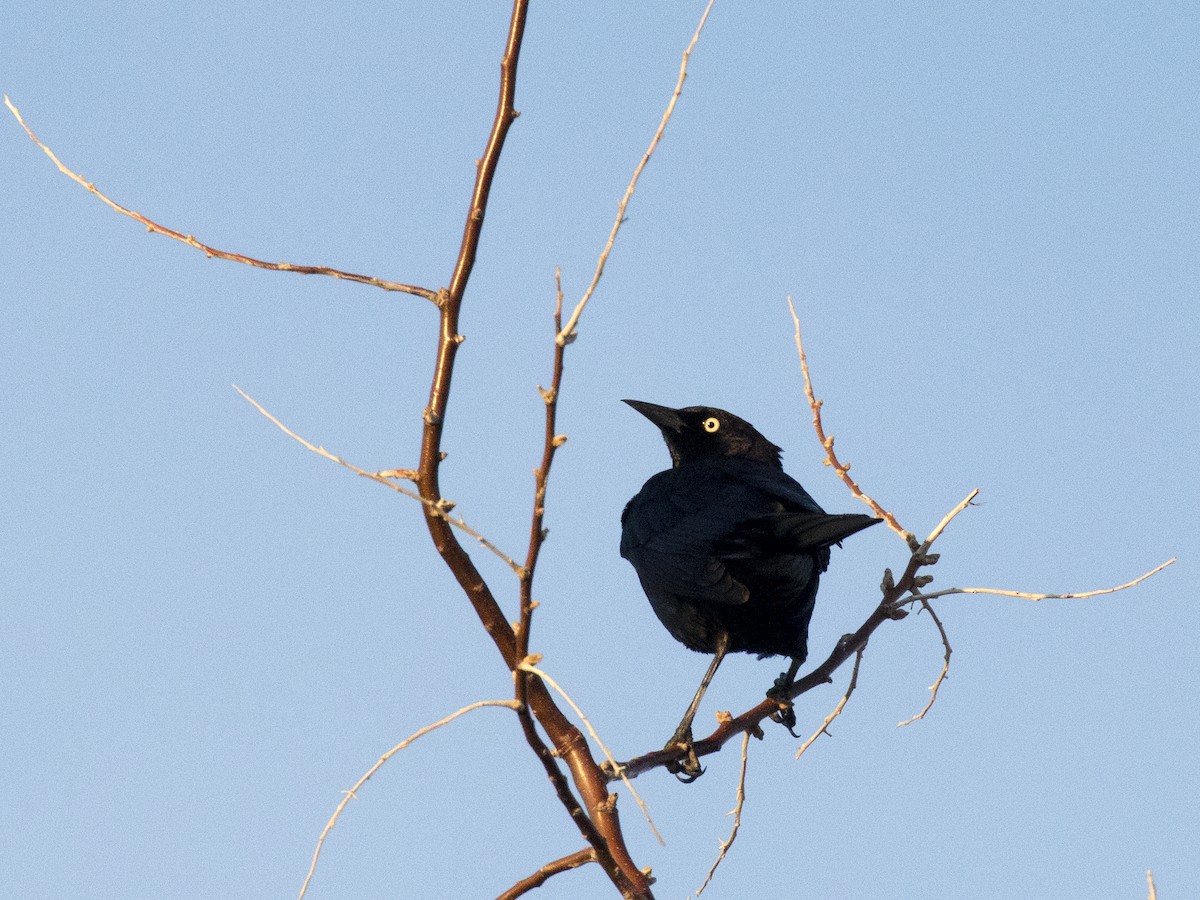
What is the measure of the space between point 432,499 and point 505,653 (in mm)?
394

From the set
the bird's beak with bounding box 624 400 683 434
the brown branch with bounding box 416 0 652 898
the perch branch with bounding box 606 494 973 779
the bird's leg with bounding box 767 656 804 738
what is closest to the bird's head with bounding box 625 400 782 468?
the bird's beak with bounding box 624 400 683 434

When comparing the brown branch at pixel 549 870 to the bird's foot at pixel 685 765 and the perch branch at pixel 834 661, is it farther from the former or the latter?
the bird's foot at pixel 685 765

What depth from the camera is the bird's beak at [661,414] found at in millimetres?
7289

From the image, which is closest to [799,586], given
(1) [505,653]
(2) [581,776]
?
(2) [581,776]

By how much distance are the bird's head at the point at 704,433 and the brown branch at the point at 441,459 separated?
4.49m

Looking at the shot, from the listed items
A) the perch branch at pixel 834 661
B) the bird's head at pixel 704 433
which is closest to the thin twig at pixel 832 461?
the perch branch at pixel 834 661

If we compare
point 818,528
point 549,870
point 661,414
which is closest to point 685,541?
point 818,528

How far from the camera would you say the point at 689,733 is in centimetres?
547

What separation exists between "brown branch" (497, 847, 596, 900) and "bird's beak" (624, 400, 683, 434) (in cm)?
455

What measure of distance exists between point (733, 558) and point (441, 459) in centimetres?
335

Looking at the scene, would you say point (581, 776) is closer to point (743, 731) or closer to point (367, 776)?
point (367, 776)

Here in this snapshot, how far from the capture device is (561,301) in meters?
2.21

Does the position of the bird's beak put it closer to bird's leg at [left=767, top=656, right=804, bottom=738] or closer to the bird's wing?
the bird's wing

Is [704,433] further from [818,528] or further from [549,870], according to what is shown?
[549,870]
